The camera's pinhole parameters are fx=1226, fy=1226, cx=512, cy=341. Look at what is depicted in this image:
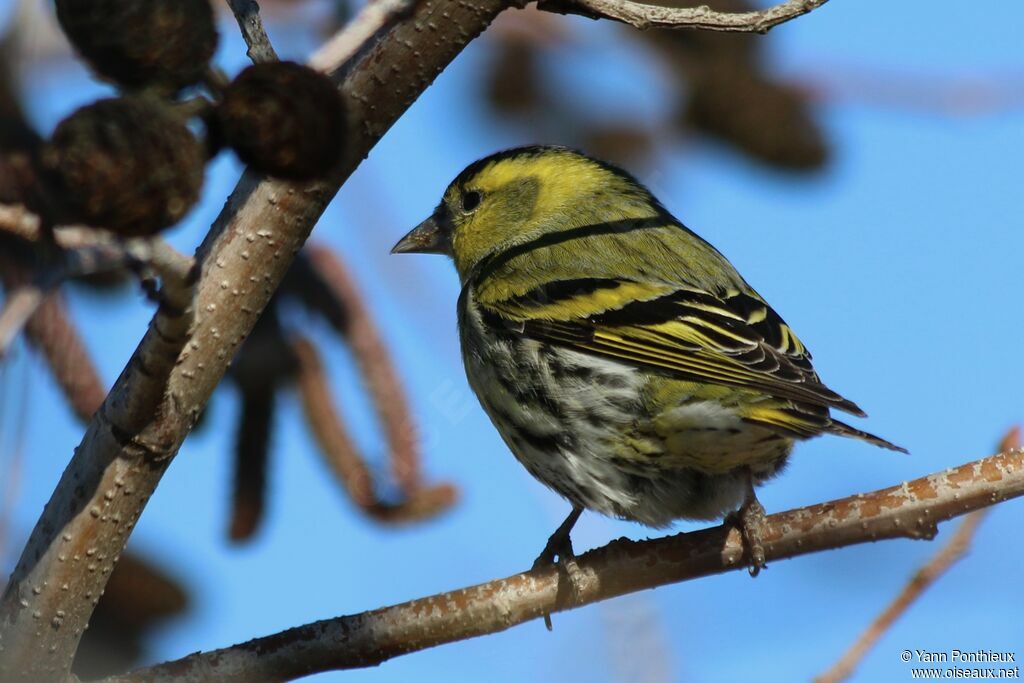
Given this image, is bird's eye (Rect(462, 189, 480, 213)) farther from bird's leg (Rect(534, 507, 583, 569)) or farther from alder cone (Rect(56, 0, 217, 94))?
alder cone (Rect(56, 0, 217, 94))

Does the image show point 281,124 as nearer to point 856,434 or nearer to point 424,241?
point 856,434

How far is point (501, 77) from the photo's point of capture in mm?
4410

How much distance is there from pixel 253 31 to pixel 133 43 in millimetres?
534

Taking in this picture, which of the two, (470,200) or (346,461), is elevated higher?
(470,200)

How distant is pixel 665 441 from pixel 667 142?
1962 millimetres

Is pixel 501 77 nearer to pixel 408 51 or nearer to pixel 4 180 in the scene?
pixel 408 51

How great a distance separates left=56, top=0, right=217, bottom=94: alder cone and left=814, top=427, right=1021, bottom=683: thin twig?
148cm

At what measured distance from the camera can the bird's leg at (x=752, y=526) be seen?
8.91 feet

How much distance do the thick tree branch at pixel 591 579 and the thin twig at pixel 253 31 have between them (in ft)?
3.66

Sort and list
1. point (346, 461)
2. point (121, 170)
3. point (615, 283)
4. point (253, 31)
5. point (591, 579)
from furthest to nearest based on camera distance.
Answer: point (615, 283), point (346, 461), point (591, 579), point (253, 31), point (121, 170)

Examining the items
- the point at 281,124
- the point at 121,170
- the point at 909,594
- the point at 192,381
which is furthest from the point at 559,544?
the point at 121,170

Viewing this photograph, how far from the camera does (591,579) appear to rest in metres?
2.72

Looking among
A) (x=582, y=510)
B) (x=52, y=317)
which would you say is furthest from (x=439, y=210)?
(x=52, y=317)

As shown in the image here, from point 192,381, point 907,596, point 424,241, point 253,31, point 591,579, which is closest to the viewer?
point 253,31
